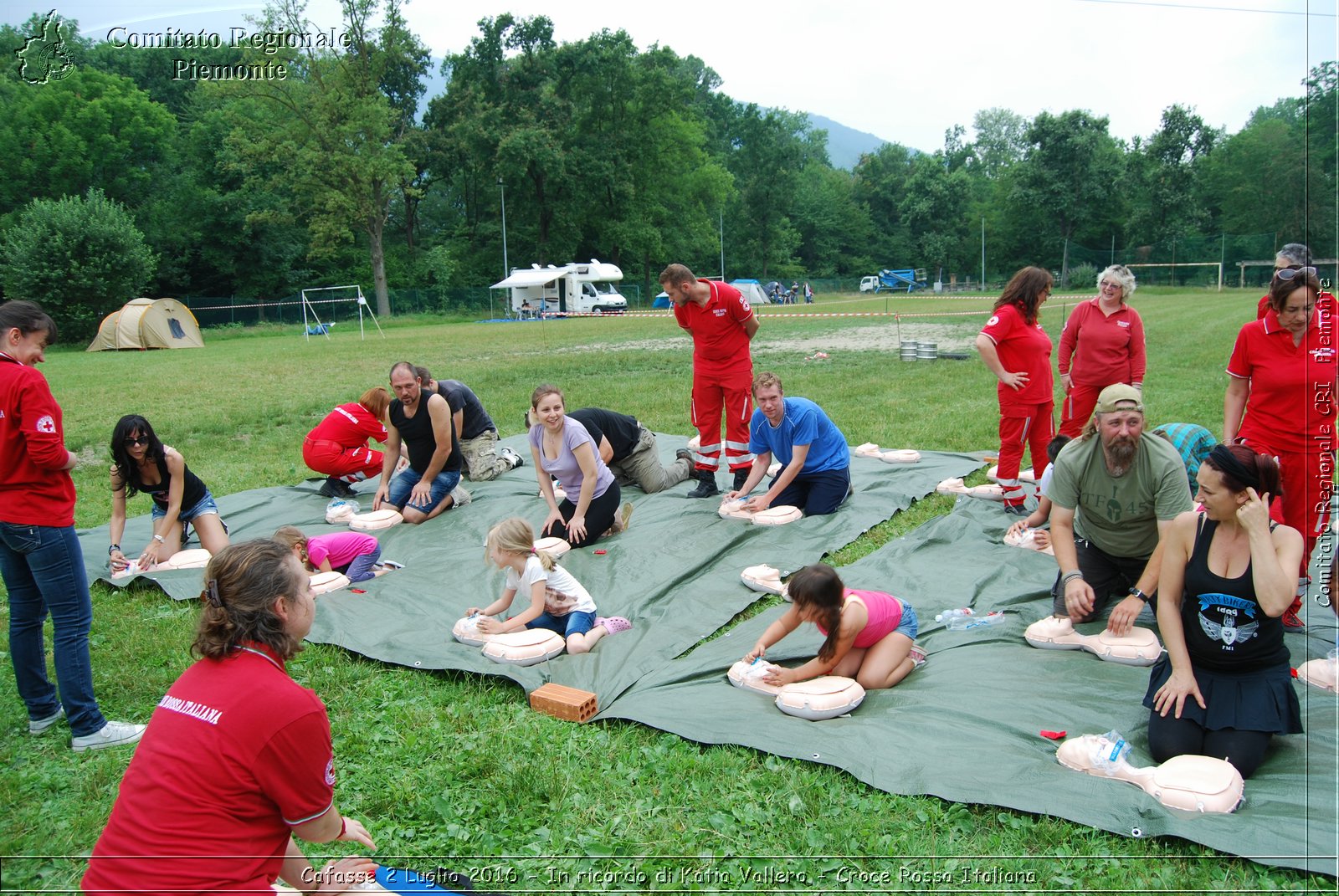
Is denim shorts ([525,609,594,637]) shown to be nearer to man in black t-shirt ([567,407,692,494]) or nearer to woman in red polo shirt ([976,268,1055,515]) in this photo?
man in black t-shirt ([567,407,692,494])

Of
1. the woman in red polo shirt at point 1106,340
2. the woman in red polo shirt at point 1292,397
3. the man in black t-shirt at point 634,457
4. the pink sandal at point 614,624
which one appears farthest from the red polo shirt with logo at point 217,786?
the woman in red polo shirt at point 1106,340

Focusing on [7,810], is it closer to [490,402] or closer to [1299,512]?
[1299,512]

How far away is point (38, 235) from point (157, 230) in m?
11.3

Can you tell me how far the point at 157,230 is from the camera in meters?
40.2

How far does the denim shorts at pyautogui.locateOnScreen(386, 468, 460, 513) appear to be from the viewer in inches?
300

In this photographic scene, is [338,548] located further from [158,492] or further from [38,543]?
[38,543]

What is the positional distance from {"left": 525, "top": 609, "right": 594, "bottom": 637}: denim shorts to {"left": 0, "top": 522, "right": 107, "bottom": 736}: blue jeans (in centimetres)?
213

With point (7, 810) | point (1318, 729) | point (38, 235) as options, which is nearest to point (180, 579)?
point (7, 810)

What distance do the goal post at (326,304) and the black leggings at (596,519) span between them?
2371 cm

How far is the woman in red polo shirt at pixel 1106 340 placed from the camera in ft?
22.5

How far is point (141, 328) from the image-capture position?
92.7 feet

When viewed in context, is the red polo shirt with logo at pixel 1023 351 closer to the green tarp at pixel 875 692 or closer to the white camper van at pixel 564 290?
the green tarp at pixel 875 692

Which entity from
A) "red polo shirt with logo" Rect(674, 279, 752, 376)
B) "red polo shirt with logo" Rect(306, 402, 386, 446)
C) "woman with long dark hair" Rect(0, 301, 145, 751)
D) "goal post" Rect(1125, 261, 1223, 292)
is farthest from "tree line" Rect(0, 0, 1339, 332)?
"woman with long dark hair" Rect(0, 301, 145, 751)

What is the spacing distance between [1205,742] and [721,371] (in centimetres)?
504
